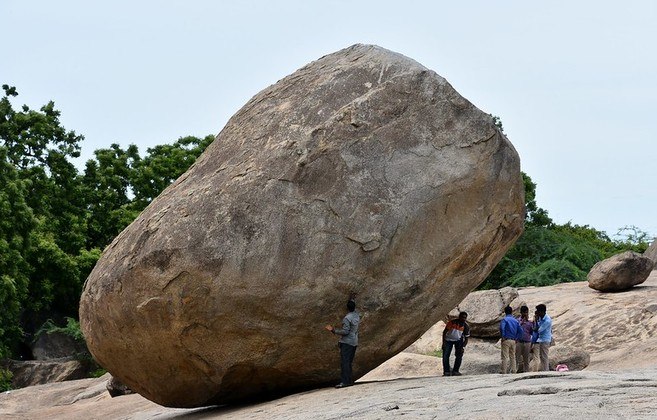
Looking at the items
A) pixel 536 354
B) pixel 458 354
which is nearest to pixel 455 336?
pixel 458 354

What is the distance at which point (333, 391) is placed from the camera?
1431 cm

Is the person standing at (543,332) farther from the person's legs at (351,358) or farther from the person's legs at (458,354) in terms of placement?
the person's legs at (351,358)

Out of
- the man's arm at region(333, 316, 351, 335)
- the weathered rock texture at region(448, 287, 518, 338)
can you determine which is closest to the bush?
the weathered rock texture at region(448, 287, 518, 338)

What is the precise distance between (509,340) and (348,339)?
14.2 feet

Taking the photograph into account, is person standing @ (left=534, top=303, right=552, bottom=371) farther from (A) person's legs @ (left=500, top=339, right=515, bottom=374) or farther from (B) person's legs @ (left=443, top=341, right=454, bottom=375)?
(B) person's legs @ (left=443, top=341, right=454, bottom=375)

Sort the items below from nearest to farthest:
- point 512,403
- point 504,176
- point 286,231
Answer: point 512,403 < point 286,231 < point 504,176

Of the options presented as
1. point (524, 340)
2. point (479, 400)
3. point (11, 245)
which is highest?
point (11, 245)

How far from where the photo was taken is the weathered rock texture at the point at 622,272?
2617 centimetres

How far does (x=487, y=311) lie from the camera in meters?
24.8

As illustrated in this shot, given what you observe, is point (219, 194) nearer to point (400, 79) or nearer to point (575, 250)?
point (400, 79)

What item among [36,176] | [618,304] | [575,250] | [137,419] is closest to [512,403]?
[137,419]

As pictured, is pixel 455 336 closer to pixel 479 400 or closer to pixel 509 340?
pixel 509 340

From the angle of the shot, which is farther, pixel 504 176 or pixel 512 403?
pixel 504 176

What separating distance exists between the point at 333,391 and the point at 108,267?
3516 millimetres
